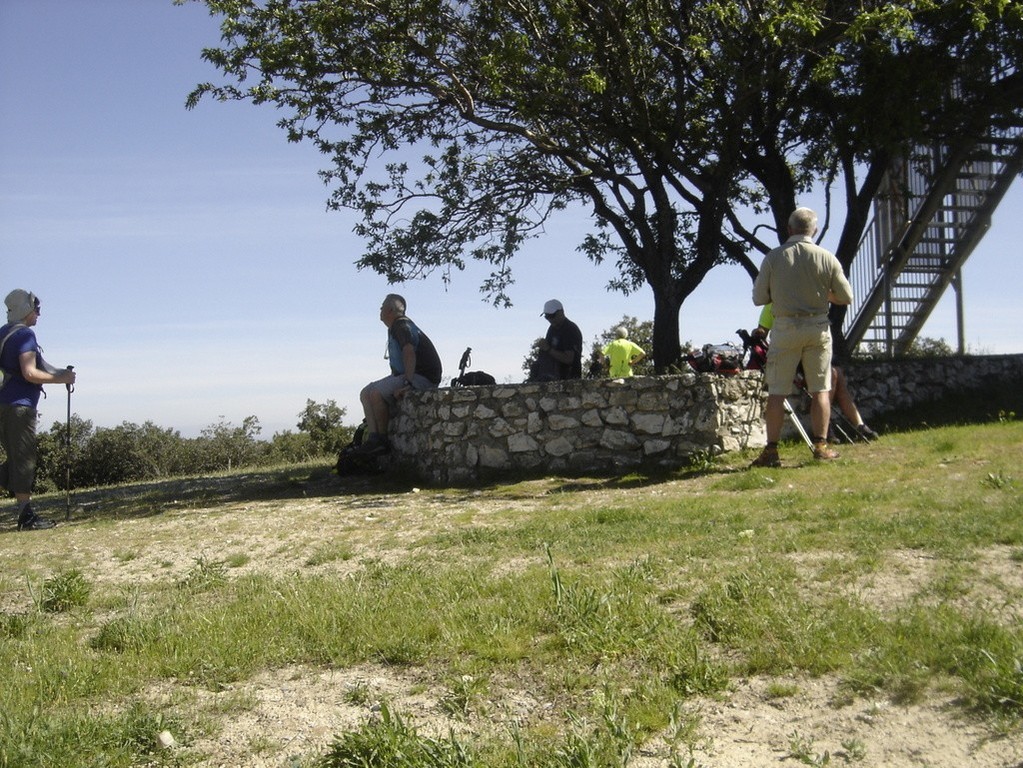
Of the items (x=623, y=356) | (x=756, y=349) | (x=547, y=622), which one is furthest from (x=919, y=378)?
(x=547, y=622)

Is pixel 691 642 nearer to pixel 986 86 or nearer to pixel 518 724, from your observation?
pixel 518 724

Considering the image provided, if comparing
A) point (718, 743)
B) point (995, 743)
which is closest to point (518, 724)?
point (718, 743)

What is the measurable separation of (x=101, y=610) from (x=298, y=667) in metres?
1.78

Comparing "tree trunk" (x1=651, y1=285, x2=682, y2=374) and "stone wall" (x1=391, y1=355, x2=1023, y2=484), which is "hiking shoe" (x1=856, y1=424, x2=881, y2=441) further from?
"tree trunk" (x1=651, y1=285, x2=682, y2=374)

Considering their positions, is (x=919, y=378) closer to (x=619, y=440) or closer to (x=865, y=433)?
(x=865, y=433)

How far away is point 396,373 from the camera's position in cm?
1128

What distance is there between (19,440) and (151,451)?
37.9 feet

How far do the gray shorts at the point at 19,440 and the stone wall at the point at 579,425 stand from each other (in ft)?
12.1

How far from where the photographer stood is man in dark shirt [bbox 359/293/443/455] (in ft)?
36.0

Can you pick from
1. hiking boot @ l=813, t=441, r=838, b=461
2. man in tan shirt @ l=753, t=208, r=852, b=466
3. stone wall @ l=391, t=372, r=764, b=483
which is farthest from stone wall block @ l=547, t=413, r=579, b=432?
hiking boot @ l=813, t=441, r=838, b=461

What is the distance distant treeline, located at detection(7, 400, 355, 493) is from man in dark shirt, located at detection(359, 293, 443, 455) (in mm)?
7572

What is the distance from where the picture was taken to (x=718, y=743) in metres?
3.35

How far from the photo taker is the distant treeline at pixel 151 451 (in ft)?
62.9

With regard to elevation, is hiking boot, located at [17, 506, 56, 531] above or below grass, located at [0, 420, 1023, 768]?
above
